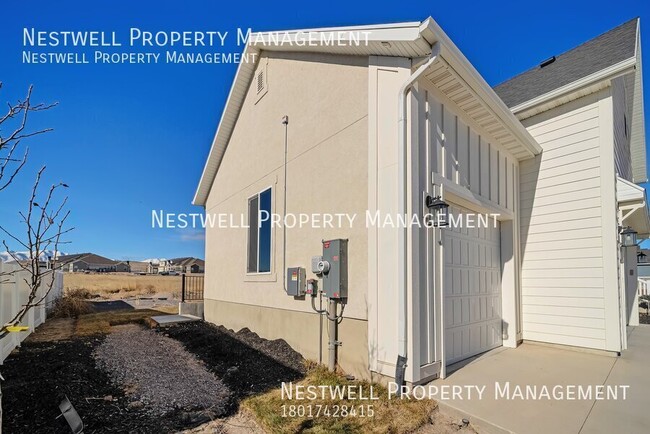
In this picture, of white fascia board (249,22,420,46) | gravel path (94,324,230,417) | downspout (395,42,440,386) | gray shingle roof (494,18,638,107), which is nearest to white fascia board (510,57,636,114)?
gray shingle roof (494,18,638,107)

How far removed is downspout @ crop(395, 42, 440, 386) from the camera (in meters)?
3.95

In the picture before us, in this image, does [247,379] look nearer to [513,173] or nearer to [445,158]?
[445,158]

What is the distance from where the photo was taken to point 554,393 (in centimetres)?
396

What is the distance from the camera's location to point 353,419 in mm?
3605

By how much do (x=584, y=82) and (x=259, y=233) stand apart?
246 inches

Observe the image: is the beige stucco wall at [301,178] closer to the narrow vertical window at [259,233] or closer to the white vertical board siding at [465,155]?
the narrow vertical window at [259,233]

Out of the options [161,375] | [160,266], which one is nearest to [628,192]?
[161,375]

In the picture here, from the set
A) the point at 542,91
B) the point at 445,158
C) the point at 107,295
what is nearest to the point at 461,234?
the point at 445,158

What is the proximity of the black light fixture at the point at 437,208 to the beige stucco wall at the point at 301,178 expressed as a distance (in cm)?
Answer: 84

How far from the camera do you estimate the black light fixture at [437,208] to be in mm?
4328

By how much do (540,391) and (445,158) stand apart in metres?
2.90

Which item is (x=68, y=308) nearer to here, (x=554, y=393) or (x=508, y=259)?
(x=508, y=259)

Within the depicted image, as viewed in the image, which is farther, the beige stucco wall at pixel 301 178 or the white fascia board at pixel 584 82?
the white fascia board at pixel 584 82

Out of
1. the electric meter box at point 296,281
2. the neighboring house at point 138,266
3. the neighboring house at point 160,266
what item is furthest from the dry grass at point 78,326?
the neighboring house at point 138,266
